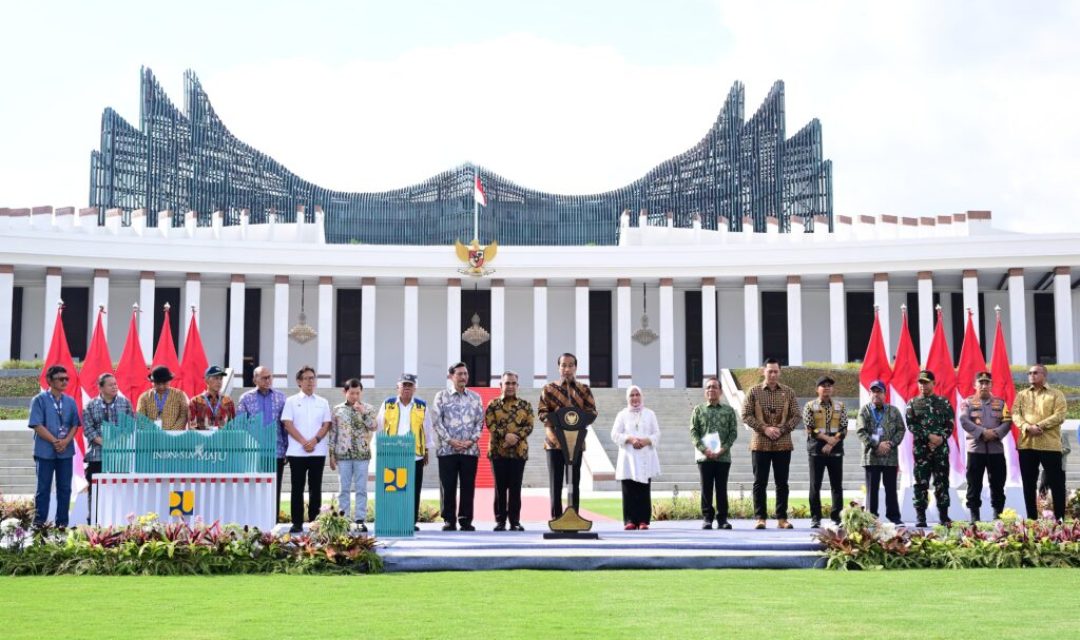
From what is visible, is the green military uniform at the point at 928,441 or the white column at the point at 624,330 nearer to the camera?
the green military uniform at the point at 928,441

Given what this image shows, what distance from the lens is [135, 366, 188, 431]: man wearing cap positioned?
1132 cm

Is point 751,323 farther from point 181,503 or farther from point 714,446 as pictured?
point 181,503

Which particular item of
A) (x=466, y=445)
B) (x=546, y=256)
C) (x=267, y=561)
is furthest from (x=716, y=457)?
(x=546, y=256)

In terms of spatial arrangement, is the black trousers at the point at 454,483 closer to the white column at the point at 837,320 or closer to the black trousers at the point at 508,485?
the black trousers at the point at 508,485

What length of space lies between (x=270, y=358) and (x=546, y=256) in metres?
9.10

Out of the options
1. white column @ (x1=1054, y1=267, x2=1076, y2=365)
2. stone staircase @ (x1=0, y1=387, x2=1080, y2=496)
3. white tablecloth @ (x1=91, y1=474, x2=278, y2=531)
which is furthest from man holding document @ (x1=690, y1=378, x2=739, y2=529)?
white column @ (x1=1054, y1=267, x2=1076, y2=365)

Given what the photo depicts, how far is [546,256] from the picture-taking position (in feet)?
115

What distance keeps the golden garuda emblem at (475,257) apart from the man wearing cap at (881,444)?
2221 cm

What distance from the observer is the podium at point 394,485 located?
35.8 ft

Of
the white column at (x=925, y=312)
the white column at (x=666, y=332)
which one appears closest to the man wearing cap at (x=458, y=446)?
the white column at (x=666, y=332)

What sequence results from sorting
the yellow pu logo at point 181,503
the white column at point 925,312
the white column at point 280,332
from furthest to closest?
the white column at point 280,332, the white column at point 925,312, the yellow pu logo at point 181,503

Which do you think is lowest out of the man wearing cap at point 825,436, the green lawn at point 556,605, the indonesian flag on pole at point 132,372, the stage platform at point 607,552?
the green lawn at point 556,605

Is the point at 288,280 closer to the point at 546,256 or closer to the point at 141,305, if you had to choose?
the point at 141,305

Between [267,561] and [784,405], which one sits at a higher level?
[784,405]
